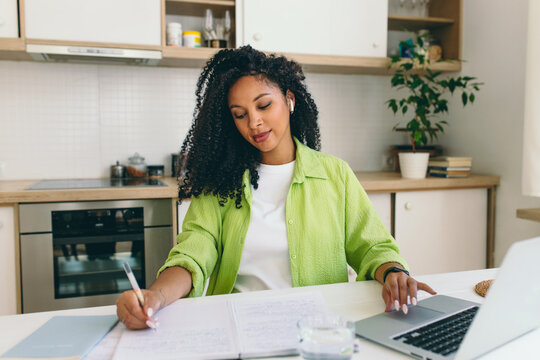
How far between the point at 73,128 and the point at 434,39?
2388 mm

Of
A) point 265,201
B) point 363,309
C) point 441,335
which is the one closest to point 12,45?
point 265,201

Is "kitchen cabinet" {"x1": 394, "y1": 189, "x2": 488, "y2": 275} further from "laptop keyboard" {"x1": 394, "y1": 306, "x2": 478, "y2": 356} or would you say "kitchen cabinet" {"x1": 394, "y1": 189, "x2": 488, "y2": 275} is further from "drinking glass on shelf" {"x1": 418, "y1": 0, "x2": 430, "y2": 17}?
"laptop keyboard" {"x1": 394, "y1": 306, "x2": 478, "y2": 356}

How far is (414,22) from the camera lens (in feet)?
10.0

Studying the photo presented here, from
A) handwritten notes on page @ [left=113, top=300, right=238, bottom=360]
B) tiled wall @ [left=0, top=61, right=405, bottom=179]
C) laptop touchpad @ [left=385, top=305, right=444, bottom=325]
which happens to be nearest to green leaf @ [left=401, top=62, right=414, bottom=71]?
tiled wall @ [left=0, top=61, right=405, bottom=179]

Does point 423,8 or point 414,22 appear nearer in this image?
point 414,22

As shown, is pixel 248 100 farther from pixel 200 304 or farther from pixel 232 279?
pixel 200 304

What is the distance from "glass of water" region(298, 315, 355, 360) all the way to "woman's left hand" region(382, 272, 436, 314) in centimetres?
28

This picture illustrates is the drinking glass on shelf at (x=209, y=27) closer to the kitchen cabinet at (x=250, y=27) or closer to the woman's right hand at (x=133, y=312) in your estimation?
the kitchen cabinet at (x=250, y=27)

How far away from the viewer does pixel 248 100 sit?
1.38 meters

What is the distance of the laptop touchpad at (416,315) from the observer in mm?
918

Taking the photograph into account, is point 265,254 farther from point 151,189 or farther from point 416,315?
point 151,189

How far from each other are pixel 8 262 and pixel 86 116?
0.97m

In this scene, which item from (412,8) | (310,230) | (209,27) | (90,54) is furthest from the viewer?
(412,8)

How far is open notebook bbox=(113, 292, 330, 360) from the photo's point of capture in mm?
782
